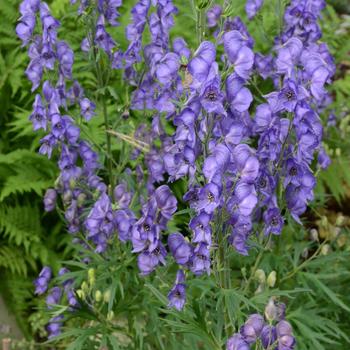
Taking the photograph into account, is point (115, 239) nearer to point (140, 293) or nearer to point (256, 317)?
point (140, 293)

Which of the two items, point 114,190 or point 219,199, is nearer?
point 219,199

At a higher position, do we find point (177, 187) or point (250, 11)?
point (250, 11)

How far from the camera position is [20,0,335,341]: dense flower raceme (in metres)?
1.57

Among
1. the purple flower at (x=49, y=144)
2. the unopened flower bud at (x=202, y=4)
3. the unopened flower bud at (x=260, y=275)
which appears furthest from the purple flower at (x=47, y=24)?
the unopened flower bud at (x=260, y=275)

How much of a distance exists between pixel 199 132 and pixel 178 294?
51 centimetres

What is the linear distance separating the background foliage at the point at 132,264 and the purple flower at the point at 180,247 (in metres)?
0.15

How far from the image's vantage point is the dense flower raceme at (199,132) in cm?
157

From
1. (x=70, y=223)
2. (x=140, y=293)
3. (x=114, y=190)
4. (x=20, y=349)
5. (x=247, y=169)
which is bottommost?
(x=20, y=349)

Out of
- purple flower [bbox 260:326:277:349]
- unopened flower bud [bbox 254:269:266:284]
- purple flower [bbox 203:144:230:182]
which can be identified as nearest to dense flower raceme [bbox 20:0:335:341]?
purple flower [bbox 203:144:230:182]

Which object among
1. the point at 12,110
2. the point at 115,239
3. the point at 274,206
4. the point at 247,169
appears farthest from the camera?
the point at 12,110

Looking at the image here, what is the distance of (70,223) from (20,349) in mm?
1226

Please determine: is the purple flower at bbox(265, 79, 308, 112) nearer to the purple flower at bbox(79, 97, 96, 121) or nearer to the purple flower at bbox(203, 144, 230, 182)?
the purple flower at bbox(203, 144, 230, 182)

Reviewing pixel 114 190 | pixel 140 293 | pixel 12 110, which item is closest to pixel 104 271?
pixel 140 293

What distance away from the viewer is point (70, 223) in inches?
93.4
